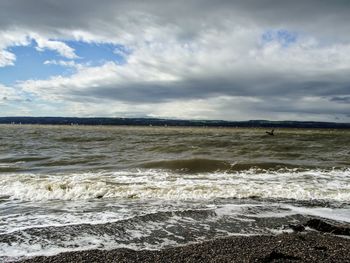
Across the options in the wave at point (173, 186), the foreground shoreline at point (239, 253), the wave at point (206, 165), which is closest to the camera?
the foreground shoreline at point (239, 253)

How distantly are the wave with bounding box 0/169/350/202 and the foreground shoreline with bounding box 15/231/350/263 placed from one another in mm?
5335

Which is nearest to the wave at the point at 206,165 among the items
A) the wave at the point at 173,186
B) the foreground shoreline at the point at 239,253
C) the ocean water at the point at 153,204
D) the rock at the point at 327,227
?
the ocean water at the point at 153,204

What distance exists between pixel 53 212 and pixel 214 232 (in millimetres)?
5152

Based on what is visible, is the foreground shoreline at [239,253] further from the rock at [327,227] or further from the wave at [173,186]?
the wave at [173,186]

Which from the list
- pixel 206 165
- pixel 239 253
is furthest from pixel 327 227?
pixel 206 165

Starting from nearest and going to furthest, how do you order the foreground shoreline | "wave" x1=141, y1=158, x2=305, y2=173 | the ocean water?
the foreground shoreline
the ocean water
"wave" x1=141, y1=158, x2=305, y2=173

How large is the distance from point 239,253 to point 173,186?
782cm

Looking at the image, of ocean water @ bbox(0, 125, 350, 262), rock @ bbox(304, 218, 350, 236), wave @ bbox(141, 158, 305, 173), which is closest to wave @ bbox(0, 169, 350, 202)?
ocean water @ bbox(0, 125, 350, 262)

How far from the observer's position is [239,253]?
22.2ft

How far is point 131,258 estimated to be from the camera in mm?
6613

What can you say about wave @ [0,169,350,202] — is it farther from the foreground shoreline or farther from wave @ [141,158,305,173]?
the foreground shoreline

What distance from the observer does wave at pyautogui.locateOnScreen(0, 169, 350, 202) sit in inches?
516

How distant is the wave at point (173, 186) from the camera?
1312cm

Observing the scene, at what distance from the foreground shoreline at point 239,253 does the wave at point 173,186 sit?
5335 millimetres
